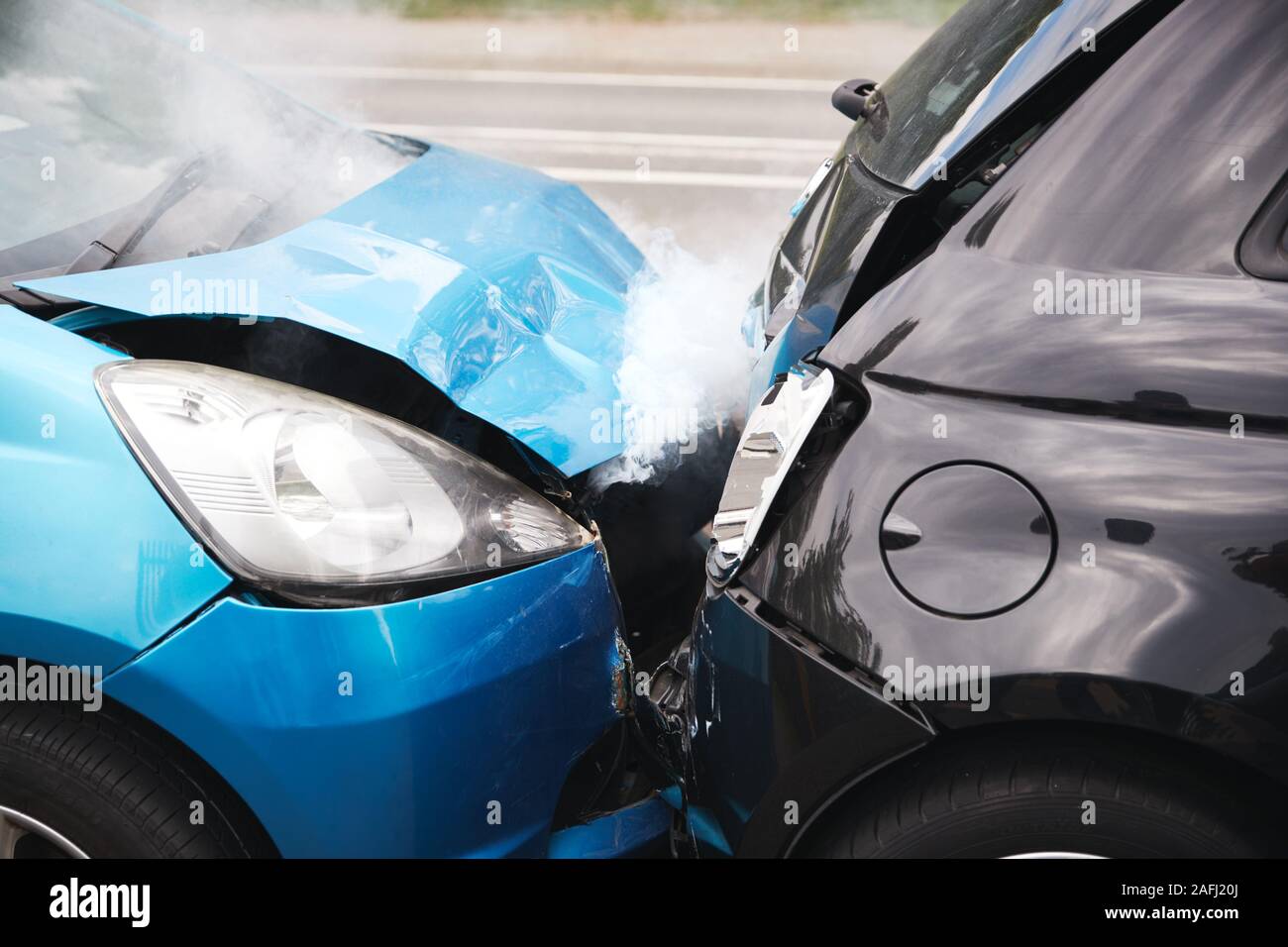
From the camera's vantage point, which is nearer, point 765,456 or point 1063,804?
point 1063,804

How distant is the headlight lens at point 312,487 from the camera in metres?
1.57

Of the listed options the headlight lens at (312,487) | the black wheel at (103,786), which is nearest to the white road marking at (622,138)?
the headlight lens at (312,487)

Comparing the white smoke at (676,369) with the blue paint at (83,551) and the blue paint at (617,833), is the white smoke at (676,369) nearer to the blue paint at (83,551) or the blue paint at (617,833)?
the blue paint at (617,833)

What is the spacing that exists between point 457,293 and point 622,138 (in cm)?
580

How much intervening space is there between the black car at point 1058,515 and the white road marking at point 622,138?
19.9 feet

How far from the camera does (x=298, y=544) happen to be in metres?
1.59

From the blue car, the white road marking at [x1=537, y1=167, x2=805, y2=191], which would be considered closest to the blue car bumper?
the blue car

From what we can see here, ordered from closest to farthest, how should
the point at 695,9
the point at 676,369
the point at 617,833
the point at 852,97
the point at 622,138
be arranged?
the point at 617,833, the point at 676,369, the point at 852,97, the point at 622,138, the point at 695,9

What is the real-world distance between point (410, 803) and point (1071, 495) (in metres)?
0.98

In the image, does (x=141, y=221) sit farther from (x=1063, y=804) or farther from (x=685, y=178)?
(x=685, y=178)

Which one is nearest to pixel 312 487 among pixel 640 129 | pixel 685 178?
pixel 685 178

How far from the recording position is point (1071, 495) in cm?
136

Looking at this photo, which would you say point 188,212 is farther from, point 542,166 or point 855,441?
point 542,166
